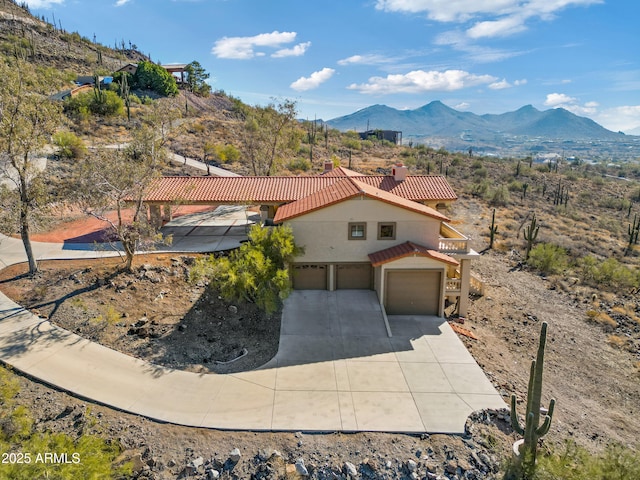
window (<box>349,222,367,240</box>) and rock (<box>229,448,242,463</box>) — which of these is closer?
rock (<box>229,448,242,463</box>)

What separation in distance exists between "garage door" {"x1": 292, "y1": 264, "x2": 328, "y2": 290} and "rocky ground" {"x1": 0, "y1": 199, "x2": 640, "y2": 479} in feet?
9.82

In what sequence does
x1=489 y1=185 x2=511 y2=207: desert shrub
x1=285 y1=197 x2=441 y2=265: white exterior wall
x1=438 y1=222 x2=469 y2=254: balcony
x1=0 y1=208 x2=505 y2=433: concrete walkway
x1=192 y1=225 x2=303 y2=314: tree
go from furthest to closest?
1. x1=489 y1=185 x2=511 y2=207: desert shrub
2. x1=438 y1=222 x2=469 y2=254: balcony
3. x1=285 y1=197 x2=441 y2=265: white exterior wall
4. x1=192 y1=225 x2=303 y2=314: tree
5. x1=0 y1=208 x2=505 y2=433: concrete walkway

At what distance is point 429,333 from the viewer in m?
16.9

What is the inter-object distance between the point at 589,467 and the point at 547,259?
19.1 meters

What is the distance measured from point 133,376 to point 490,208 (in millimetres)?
38572

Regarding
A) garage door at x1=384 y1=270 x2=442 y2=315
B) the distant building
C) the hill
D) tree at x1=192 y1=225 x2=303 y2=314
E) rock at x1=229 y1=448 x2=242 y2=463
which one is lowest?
rock at x1=229 y1=448 x2=242 y2=463

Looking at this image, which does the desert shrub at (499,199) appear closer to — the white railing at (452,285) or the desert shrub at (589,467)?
the white railing at (452,285)

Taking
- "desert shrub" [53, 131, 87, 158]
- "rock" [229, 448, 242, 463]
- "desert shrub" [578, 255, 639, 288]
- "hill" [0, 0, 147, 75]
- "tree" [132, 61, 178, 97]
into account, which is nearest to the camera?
"rock" [229, 448, 242, 463]

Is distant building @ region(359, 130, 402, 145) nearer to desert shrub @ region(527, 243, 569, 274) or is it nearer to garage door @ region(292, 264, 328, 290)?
desert shrub @ region(527, 243, 569, 274)

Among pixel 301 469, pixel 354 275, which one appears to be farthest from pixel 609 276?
pixel 301 469

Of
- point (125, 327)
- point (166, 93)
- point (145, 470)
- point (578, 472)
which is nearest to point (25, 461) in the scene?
point (145, 470)

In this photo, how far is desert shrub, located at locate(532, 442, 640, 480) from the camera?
8.45m

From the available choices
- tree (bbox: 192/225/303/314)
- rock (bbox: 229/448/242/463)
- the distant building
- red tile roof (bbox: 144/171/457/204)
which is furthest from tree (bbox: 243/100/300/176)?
the distant building

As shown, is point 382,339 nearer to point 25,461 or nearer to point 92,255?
point 25,461
